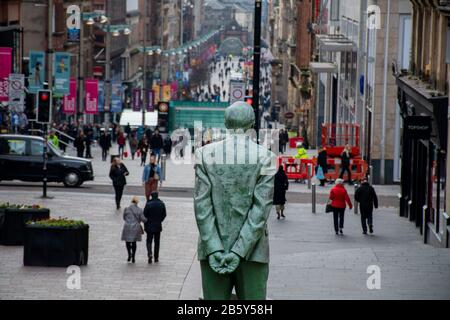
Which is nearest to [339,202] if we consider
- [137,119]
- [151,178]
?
[151,178]

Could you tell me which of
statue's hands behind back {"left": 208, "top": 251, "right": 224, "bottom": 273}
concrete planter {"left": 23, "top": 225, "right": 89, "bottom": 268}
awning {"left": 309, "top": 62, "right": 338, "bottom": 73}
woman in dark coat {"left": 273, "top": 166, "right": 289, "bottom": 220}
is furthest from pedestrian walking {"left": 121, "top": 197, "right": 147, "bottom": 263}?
awning {"left": 309, "top": 62, "right": 338, "bottom": 73}

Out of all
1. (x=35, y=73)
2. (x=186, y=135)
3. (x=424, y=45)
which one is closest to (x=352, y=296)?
(x=424, y=45)

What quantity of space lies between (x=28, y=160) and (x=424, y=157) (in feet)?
46.7

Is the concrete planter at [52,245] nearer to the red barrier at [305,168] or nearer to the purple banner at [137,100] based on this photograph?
the red barrier at [305,168]

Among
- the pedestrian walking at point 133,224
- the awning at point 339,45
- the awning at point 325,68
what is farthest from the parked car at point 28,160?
the awning at point 325,68

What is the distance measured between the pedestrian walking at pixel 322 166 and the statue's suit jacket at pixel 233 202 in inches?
1434

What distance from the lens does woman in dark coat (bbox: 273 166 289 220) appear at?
119 feet

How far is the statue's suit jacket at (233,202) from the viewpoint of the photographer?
41.0ft

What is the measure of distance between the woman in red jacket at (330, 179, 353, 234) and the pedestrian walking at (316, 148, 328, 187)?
1582 centimetres

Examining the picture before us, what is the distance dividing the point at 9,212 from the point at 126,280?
5115 mm

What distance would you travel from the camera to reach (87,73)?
347ft

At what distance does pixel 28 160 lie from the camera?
1689 inches

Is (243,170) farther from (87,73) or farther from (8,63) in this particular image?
(87,73)

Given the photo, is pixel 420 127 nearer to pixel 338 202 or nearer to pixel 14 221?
pixel 338 202
